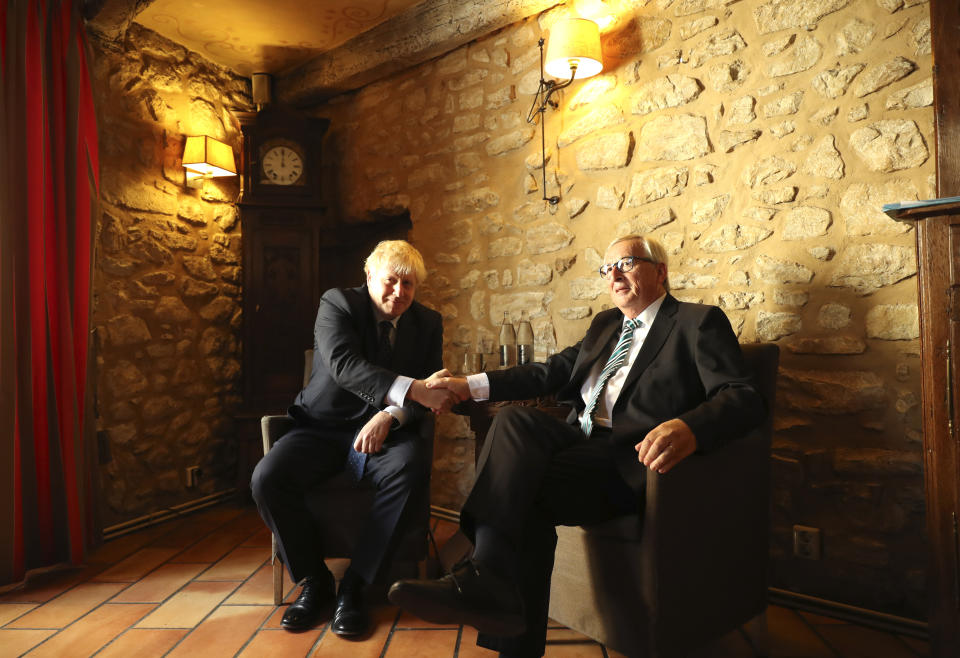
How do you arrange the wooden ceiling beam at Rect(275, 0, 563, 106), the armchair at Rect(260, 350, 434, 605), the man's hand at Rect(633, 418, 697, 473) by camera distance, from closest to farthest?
the man's hand at Rect(633, 418, 697, 473)
the armchair at Rect(260, 350, 434, 605)
the wooden ceiling beam at Rect(275, 0, 563, 106)

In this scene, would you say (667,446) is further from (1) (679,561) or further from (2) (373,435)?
(2) (373,435)

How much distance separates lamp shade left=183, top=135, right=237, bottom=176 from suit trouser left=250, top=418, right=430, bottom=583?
1.89 meters

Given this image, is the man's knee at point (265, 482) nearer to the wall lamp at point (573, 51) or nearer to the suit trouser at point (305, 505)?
the suit trouser at point (305, 505)

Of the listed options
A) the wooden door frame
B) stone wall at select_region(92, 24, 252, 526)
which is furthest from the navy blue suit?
the wooden door frame

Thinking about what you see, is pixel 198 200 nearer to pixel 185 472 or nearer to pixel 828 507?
pixel 185 472

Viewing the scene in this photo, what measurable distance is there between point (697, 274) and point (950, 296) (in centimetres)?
95

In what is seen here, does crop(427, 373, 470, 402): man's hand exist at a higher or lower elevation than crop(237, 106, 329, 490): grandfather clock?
lower

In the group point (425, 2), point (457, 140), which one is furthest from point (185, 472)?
point (425, 2)

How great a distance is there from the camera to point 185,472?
3.33 meters

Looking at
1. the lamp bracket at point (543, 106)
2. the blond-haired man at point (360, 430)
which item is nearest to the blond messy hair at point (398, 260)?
the blond-haired man at point (360, 430)

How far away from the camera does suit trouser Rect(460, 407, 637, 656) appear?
152cm

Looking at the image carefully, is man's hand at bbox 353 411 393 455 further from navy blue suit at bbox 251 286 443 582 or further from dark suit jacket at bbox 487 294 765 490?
dark suit jacket at bbox 487 294 765 490

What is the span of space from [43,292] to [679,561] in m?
2.48

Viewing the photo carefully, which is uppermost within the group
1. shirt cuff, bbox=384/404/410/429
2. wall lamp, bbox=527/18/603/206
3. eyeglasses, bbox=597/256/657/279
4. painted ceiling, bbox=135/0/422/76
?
painted ceiling, bbox=135/0/422/76
